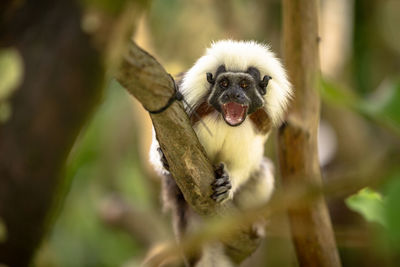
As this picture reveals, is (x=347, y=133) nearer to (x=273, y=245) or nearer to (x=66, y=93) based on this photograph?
(x=273, y=245)

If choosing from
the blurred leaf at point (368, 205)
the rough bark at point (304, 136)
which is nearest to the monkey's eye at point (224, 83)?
the rough bark at point (304, 136)

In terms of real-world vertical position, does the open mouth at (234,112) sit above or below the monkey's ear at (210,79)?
below

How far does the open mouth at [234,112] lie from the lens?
2.49 m

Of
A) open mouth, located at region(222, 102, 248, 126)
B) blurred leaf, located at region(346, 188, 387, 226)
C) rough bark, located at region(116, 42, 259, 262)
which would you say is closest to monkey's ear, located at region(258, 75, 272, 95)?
open mouth, located at region(222, 102, 248, 126)

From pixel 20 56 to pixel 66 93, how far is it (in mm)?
128

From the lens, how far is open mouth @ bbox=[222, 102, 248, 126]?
2.49 m

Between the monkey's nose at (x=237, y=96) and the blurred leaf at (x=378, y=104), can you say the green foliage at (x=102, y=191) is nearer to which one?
the monkey's nose at (x=237, y=96)

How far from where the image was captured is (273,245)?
18.9ft

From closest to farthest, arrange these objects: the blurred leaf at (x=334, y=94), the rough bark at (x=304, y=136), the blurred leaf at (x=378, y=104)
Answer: the blurred leaf at (x=378, y=104), the blurred leaf at (x=334, y=94), the rough bark at (x=304, y=136)

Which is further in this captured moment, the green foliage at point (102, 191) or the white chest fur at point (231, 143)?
the green foliage at point (102, 191)

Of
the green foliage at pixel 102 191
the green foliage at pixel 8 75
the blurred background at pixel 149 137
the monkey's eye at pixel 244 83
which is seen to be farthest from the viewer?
the green foliage at pixel 102 191

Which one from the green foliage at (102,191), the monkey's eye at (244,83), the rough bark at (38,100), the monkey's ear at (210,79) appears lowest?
the green foliage at (102,191)

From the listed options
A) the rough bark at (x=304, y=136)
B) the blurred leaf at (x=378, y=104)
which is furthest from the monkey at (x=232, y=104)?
the blurred leaf at (x=378, y=104)

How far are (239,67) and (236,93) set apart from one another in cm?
18
